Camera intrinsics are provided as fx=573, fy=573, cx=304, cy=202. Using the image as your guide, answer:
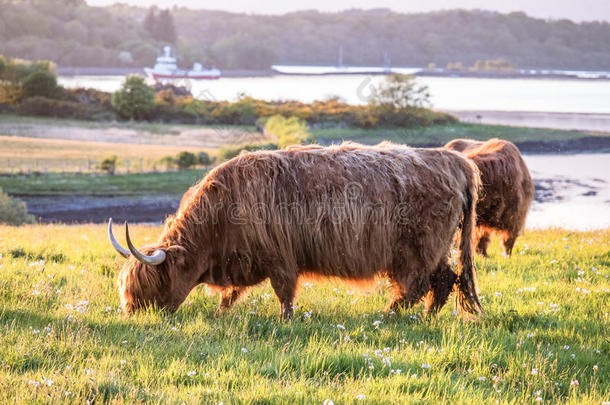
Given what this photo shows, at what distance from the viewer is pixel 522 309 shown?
6277 mm

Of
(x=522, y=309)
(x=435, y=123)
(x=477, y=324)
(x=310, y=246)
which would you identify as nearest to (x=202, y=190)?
(x=310, y=246)

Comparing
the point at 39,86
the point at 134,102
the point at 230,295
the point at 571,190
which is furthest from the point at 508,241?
the point at 39,86

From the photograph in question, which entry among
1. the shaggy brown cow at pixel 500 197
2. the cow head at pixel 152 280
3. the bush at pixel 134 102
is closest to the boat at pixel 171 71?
the bush at pixel 134 102

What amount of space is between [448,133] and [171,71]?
47.5m

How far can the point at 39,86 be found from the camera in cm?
5541

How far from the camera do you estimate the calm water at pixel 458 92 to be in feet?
142

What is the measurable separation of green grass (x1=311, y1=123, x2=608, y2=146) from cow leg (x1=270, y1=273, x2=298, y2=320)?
41.4m

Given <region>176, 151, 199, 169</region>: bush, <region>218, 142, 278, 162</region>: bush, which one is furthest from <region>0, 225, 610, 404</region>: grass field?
<region>176, 151, 199, 169</region>: bush

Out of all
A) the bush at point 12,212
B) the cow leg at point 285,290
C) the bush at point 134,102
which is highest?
the bush at point 134,102

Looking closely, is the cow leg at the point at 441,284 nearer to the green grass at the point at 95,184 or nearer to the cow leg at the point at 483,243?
the cow leg at the point at 483,243

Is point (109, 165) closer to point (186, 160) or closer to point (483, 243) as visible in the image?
point (186, 160)

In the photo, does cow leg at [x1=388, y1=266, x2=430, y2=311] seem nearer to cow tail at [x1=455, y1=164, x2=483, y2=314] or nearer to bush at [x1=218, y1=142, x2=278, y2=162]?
cow tail at [x1=455, y1=164, x2=483, y2=314]

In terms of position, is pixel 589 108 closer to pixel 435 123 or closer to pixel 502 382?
pixel 435 123

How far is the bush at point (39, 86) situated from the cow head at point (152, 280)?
55858 millimetres
